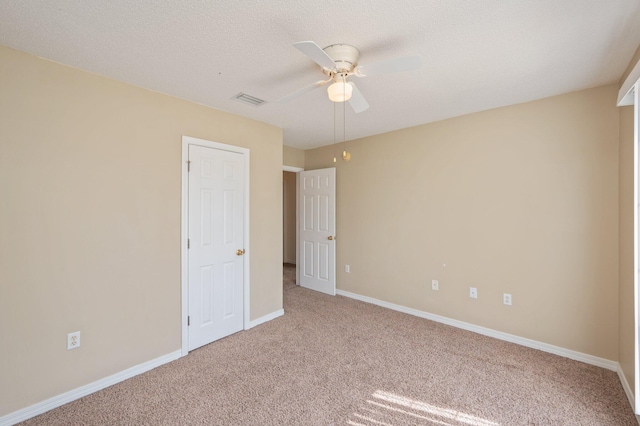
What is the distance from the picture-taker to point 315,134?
13.1 feet

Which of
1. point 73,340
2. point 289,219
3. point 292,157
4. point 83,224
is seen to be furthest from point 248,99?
point 289,219

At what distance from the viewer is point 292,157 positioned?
4.80 m

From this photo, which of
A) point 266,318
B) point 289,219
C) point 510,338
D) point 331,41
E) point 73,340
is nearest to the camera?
point 331,41

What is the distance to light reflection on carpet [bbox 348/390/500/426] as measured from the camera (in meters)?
1.86

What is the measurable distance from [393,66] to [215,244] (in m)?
2.35

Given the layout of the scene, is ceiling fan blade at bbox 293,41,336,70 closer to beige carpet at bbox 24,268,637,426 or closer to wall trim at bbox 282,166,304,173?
beige carpet at bbox 24,268,637,426

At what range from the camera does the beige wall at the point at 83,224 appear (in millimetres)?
1898

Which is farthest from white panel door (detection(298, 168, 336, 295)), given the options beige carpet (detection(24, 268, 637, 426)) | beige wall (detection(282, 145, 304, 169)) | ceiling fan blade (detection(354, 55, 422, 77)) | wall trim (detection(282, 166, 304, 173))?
ceiling fan blade (detection(354, 55, 422, 77))

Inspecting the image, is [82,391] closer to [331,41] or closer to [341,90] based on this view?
[341,90]

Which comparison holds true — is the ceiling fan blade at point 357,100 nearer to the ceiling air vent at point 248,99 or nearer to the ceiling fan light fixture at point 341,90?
the ceiling fan light fixture at point 341,90

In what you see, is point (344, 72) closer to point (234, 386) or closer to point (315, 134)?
point (315, 134)

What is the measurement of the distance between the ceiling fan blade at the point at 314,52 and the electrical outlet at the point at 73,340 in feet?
8.28

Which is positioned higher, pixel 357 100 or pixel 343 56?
pixel 343 56

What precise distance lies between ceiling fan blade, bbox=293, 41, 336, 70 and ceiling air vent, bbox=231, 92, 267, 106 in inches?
49.0
